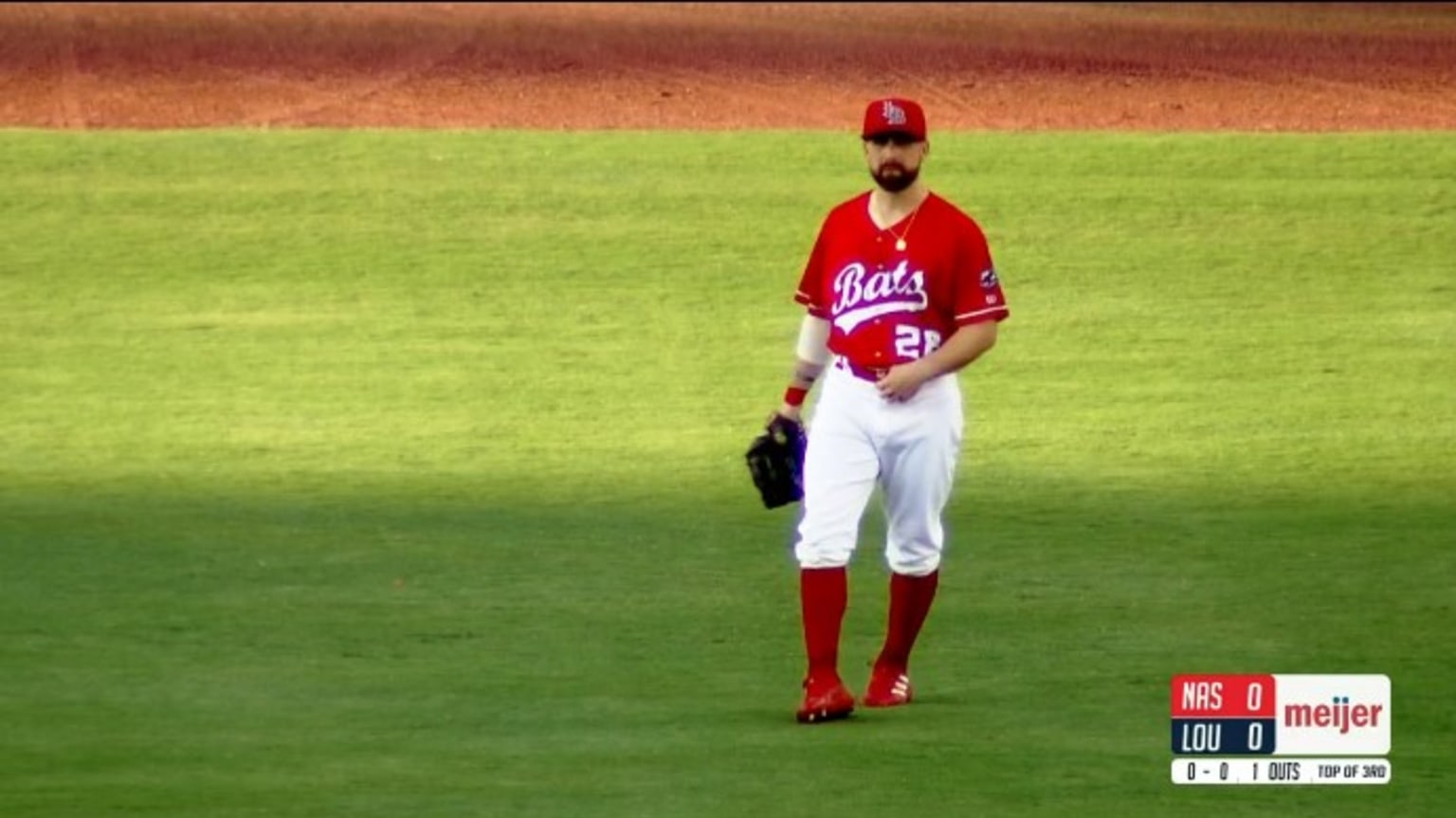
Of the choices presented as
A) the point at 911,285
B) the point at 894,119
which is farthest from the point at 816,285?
the point at 894,119

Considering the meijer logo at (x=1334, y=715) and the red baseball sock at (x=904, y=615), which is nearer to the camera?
the meijer logo at (x=1334, y=715)

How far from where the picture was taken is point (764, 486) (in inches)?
320

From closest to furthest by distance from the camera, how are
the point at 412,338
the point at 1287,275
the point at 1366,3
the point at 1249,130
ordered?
the point at 412,338 → the point at 1287,275 → the point at 1249,130 → the point at 1366,3

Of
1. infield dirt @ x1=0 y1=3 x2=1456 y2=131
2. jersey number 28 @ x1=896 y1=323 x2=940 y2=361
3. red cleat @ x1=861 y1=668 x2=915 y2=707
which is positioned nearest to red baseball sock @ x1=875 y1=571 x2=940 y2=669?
red cleat @ x1=861 y1=668 x2=915 y2=707

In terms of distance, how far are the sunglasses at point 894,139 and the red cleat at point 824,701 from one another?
50.8 inches

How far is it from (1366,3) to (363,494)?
1516 centimetres

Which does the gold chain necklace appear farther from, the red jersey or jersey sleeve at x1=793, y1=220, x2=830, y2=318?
jersey sleeve at x1=793, y1=220, x2=830, y2=318

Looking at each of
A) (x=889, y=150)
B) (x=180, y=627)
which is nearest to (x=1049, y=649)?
(x=889, y=150)

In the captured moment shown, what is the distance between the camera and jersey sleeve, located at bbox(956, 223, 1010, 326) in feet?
25.1

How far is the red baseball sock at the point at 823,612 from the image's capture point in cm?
760

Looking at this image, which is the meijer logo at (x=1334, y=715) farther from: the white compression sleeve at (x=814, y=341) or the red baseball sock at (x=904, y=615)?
the white compression sleeve at (x=814, y=341)

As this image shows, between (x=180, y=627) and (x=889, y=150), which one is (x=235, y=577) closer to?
(x=180, y=627)

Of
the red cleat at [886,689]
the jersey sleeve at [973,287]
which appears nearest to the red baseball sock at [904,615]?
the red cleat at [886,689]

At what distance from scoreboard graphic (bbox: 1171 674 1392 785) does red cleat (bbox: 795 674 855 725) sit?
0.79 meters
